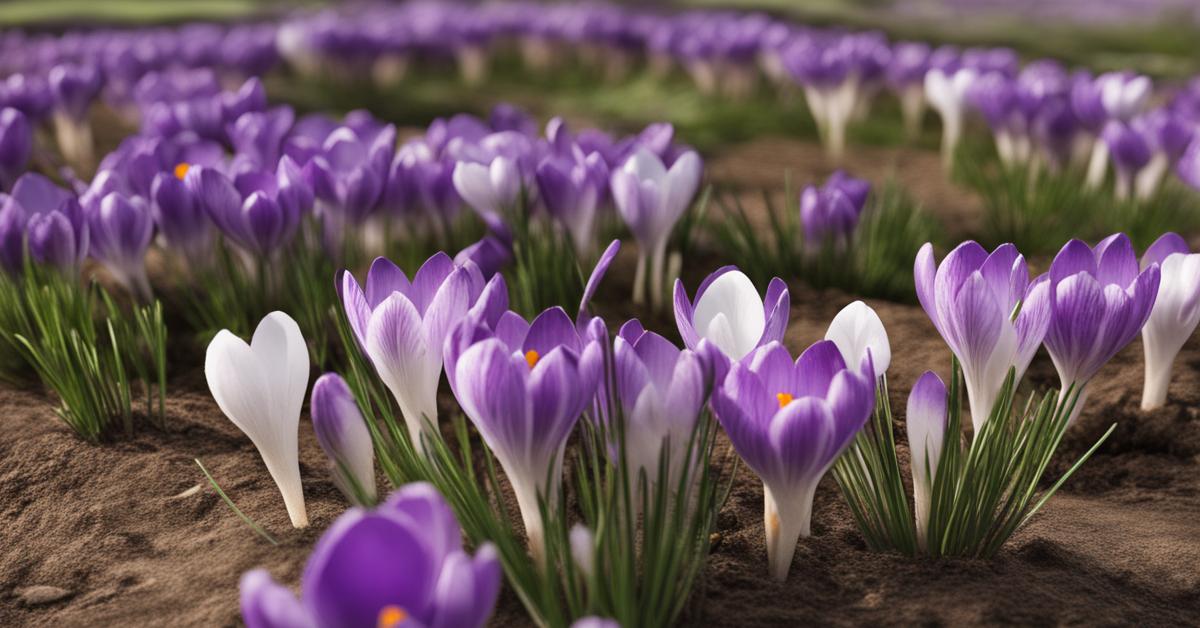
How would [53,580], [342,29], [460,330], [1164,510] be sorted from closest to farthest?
[460,330] < [53,580] < [1164,510] < [342,29]

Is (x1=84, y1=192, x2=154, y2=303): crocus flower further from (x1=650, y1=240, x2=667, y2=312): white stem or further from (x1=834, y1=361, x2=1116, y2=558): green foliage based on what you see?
(x1=834, y1=361, x2=1116, y2=558): green foliage

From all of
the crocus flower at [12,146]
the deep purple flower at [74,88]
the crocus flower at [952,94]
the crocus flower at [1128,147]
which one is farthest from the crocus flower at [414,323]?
the crocus flower at [952,94]

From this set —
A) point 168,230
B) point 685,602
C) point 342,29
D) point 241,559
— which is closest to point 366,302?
point 241,559

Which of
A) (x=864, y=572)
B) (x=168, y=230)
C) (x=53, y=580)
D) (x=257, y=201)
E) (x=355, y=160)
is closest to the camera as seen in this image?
(x=864, y=572)

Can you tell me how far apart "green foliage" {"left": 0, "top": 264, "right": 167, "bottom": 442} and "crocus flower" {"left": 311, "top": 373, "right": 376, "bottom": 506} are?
0.69m

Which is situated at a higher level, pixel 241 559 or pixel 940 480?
pixel 940 480

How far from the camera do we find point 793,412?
4.34 feet

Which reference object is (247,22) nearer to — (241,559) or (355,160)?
(355,160)

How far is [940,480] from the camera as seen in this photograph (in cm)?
157

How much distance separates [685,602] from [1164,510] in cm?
103

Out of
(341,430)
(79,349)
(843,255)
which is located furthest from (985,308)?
(79,349)

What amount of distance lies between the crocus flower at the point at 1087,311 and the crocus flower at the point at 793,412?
500mm

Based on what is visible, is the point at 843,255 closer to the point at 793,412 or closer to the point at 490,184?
the point at 490,184

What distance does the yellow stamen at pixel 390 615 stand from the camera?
1002 mm
